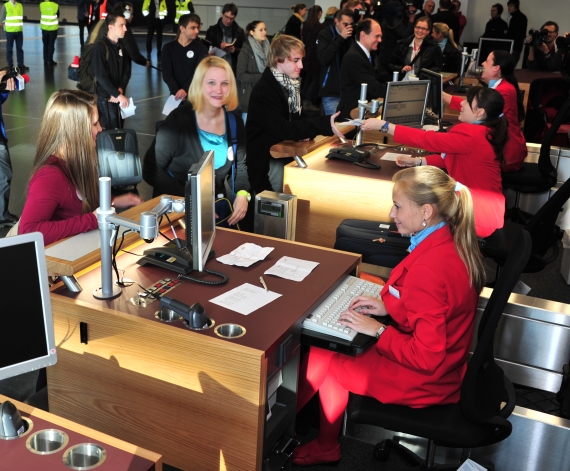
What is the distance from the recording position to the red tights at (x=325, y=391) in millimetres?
2592

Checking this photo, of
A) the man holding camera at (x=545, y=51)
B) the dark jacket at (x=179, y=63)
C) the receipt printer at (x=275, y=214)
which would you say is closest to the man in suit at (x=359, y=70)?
the dark jacket at (x=179, y=63)

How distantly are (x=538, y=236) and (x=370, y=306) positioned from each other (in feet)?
4.77

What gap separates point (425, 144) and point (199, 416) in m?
2.39

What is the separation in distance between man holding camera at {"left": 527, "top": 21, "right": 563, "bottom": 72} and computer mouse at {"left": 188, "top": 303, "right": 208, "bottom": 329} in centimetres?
797

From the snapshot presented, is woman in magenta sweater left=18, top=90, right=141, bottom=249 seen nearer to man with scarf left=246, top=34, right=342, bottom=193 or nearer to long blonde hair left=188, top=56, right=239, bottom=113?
long blonde hair left=188, top=56, right=239, bottom=113

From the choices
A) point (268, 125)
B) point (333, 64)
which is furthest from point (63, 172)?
point (333, 64)

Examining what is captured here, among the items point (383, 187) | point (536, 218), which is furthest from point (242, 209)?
point (536, 218)

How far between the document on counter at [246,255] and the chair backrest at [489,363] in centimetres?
95

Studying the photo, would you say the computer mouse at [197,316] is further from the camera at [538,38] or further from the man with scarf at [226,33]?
the camera at [538,38]

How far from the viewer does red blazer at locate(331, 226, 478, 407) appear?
2223 mm

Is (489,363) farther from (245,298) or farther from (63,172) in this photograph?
(63,172)

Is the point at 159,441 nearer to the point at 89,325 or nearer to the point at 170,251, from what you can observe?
the point at 89,325

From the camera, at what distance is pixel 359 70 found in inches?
235

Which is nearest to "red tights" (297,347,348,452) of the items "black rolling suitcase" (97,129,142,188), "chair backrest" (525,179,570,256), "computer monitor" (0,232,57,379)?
"computer monitor" (0,232,57,379)
